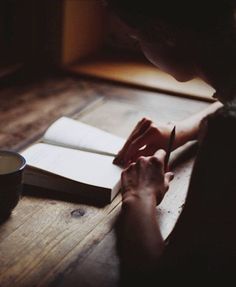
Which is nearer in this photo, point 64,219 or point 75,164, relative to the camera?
point 64,219

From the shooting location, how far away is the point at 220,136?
826mm

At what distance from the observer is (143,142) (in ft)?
4.27

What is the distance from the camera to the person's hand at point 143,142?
1260mm

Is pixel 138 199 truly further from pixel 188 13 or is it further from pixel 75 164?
pixel 188 13

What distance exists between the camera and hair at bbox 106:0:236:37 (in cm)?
90

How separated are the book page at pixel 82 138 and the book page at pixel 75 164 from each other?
18 millimetres

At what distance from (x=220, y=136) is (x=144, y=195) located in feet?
0.91

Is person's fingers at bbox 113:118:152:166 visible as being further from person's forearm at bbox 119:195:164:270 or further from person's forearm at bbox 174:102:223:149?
person's forearm at bbox 119:195:164:270

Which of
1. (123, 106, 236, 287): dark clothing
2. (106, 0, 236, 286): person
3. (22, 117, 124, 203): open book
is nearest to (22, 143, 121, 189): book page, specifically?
(22, 117, 124, 203): open book

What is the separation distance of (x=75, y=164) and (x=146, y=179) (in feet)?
0.66

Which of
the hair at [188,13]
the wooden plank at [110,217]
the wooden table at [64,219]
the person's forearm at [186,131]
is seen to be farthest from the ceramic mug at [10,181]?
the person's forearm at [186,131]

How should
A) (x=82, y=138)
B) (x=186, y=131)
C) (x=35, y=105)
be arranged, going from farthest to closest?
(x=35, y=105)
(x=186, y=131)
(x=82, y=138)

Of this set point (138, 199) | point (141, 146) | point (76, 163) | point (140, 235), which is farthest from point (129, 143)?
point (140, 235)

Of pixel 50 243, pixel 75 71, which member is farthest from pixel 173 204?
pixel 75 71
